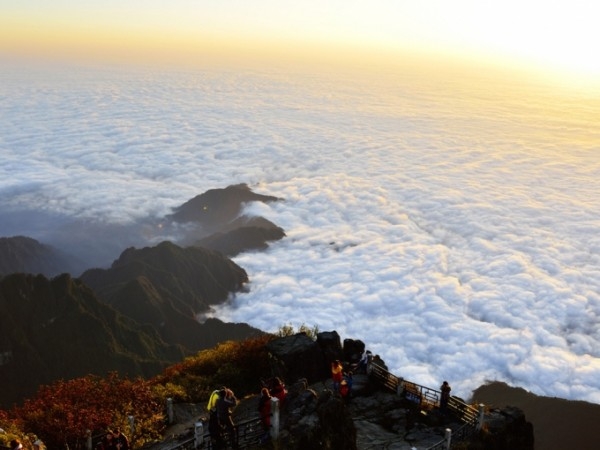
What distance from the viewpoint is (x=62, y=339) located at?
257ft

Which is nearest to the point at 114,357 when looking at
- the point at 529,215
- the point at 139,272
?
the point at 139,272

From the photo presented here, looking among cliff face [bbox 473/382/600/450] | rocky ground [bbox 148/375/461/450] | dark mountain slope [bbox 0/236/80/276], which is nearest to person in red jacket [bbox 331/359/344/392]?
rocky ground [bbox 148/375/461/450]

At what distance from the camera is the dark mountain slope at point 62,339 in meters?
73.1

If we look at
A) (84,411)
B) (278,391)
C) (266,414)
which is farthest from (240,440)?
(84,411)

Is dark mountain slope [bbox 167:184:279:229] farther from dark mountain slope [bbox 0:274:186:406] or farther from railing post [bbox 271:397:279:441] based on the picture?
railing post [bbox 271:397:279:441]

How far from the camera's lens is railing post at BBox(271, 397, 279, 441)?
49.9 feet

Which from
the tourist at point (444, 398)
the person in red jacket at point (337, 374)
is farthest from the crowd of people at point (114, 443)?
the tourist at point (444, 398)

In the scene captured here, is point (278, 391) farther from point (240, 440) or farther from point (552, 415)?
point (552, 415)

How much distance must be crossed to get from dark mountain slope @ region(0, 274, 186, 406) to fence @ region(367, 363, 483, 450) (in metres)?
58.3

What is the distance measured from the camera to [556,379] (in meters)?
82.4

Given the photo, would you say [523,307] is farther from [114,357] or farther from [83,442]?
[83,442]

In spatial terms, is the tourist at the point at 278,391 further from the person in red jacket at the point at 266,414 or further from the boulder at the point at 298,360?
the boulder at the point at 298,360

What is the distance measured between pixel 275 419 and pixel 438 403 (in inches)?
387

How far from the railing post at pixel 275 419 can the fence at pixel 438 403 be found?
5.85m
